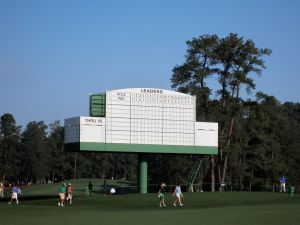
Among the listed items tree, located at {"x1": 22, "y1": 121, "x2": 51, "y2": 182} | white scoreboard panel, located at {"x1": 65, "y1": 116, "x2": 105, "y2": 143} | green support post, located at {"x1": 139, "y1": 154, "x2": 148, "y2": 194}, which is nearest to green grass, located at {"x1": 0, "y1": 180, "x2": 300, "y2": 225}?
green support post, located at {"x1": 139, "y1": 154, "x2": 148, "y2": 194}

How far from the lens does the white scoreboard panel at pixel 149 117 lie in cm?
6153

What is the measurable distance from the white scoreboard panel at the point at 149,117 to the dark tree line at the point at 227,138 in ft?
20.8

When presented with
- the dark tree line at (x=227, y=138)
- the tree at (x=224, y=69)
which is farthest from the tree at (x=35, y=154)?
the tree at (x=224, y=69)

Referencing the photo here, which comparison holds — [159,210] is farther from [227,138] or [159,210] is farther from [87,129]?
[227,138]

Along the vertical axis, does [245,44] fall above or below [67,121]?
A: above

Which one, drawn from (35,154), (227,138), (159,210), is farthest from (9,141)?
(159,210)

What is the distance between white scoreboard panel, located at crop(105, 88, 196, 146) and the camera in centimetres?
6153

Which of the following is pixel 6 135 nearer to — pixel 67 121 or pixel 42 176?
pixel 42 176

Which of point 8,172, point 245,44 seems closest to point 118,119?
point 245,44

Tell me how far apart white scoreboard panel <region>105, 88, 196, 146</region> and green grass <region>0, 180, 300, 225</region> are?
6.91m

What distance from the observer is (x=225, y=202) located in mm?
49438

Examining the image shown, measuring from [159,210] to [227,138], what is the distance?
41.3 m

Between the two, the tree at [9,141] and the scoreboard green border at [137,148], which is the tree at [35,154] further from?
the scoreboard green border at [137,148]

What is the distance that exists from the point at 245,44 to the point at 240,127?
14306mm
